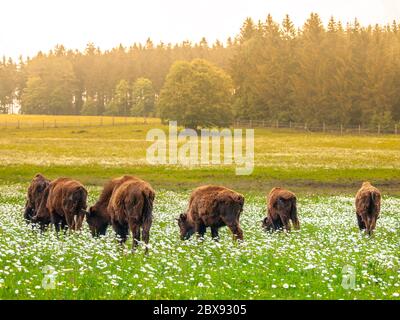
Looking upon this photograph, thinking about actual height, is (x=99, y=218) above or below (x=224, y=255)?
above

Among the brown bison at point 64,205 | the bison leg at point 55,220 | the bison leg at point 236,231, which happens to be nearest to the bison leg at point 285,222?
the bison leg at point 236,231

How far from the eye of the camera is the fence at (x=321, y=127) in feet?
321

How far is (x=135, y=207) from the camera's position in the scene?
1705 centimetres

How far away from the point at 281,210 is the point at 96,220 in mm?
6293

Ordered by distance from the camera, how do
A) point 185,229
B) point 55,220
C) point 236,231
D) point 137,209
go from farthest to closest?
1. point 55,220
2. point 185,229
3. point 236,231
4. point 137,209

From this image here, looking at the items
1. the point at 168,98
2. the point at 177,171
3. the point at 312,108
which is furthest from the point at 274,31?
the point at 177,171

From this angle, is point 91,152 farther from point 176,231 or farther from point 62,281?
point 62,281

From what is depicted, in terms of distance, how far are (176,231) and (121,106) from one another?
14190cm

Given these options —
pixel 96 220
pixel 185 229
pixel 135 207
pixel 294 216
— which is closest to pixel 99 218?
pixel 96 220

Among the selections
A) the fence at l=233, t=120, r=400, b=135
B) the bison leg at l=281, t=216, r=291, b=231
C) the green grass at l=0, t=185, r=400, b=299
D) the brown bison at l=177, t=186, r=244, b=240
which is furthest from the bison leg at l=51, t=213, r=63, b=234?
the fence at l=233, t=120, r=400, b=135

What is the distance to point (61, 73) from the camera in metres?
165

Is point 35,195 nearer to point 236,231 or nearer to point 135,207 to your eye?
point 135,207

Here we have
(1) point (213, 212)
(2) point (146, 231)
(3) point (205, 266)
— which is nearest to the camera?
(3) point (205, 266)

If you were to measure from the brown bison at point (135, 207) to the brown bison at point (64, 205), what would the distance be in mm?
1955
